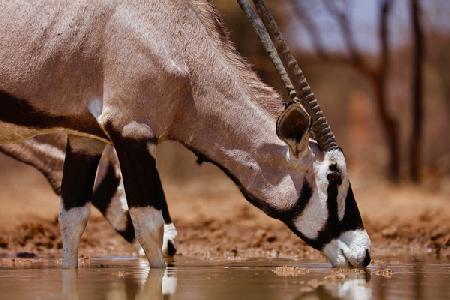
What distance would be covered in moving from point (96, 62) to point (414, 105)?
13.5m

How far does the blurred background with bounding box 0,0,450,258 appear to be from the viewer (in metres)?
15.4

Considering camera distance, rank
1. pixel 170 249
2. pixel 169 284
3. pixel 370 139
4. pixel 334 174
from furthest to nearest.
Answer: pixel 370 139 < pixel 170 249 < pixel 334 174 < pixel 169 284

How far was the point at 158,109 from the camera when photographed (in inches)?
321

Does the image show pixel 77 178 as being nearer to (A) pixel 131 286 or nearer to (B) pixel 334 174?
(B) pixel 334 174

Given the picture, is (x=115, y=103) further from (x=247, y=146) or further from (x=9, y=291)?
(x=9, y=291)

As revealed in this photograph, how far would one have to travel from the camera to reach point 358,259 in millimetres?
8172

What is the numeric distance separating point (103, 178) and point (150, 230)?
1.75 meters

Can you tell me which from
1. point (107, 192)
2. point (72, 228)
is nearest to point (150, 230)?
point (72, 228)

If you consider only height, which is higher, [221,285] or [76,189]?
[76,189]

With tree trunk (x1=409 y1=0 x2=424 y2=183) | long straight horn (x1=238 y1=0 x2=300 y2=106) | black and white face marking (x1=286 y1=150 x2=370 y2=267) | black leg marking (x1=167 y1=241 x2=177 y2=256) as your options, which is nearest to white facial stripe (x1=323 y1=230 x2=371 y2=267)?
black and white face marking (x1=286 y1=150 x2=370 y2=267)

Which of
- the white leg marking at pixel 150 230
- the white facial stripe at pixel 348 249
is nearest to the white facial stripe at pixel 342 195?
the white facial stripe at pixel 348 249

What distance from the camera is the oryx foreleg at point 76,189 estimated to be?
8.60 m

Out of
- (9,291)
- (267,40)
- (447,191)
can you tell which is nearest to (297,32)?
(447,191)

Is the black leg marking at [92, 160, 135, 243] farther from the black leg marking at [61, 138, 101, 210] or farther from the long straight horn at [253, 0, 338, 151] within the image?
the long straight horn at [253, 0, 338, 151]
